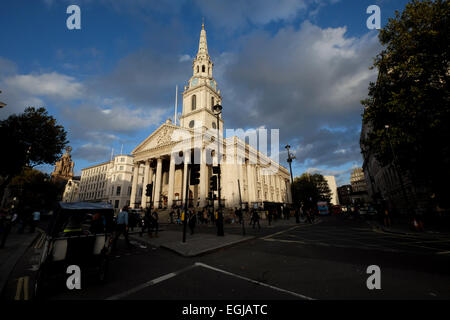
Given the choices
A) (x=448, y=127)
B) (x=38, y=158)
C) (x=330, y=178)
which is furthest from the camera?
(x=330, y=178)

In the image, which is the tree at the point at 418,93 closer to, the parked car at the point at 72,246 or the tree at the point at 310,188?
the parked car at the point at 72,246

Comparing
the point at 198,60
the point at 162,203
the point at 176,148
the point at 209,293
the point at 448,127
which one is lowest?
the point at 209,293

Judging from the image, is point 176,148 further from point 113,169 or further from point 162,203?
point 113,169

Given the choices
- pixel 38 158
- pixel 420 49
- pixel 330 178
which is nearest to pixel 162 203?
pixel 38 158

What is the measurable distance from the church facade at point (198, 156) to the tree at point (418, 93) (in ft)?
59.3

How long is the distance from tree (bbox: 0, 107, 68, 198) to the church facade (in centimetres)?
1483

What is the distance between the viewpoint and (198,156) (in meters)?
32.4

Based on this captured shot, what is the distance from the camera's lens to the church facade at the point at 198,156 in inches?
1239

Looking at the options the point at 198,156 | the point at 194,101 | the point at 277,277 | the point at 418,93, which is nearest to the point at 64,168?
the point at 194,101

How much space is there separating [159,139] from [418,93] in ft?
115

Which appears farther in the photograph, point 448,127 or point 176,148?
point 176,148

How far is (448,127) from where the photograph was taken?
1170 cm

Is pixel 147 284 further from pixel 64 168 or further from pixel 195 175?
pixel 64 168
